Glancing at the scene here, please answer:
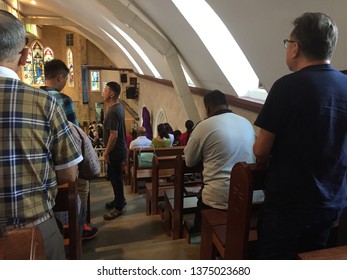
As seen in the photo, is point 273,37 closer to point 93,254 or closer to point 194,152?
point 194,152

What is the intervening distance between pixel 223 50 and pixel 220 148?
8.57ft

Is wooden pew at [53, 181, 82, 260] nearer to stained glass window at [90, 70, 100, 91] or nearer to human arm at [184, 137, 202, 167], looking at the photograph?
human arm at [184, 137, 202, 167]

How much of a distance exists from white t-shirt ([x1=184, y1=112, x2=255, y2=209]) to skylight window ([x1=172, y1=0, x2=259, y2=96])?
2.27 metres

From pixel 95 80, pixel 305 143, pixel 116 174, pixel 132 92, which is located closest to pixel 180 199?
pixel 116 174

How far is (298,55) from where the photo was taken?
1.34 metres

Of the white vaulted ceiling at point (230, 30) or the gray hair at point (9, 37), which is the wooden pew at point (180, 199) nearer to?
the white vaulted ceiling at point (230, 30)

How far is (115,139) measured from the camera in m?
3.53

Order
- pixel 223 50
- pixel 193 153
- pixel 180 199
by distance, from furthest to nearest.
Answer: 1. pixel 223 50
2. pixel 180 199
3. pixel 193 153

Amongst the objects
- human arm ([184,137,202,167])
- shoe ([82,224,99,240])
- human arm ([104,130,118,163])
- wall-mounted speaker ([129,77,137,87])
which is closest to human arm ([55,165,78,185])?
human arm ([184,137,202,167])

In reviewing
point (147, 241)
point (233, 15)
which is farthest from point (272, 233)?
point (233, 15)

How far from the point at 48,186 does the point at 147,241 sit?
2.13 meters

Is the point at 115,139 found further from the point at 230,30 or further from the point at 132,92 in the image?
the point at 132,92

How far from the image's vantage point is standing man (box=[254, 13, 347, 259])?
1.26 m

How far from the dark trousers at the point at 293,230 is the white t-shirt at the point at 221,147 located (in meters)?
0.68
